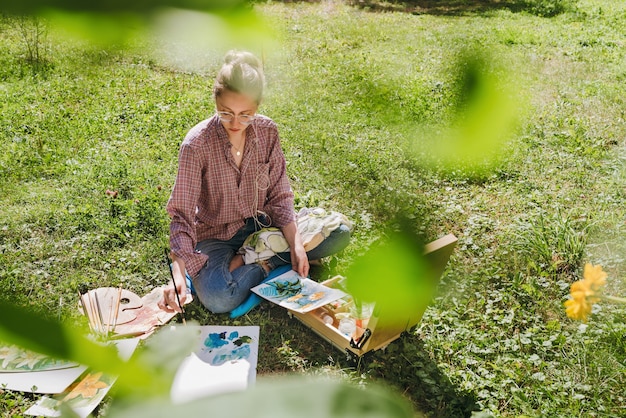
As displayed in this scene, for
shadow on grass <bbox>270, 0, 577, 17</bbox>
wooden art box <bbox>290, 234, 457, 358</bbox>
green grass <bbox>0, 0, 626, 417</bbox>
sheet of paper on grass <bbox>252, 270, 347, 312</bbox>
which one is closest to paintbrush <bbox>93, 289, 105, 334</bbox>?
green grass <bbox>0, 0, 626, 417</bbox>

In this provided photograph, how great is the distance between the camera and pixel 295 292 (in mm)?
2586

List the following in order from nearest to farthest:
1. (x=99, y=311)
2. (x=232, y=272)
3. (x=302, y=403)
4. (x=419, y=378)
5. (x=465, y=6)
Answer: (x=302, y=403)
(x=465, y=6)
(x=419, y=378)
(x=99, y=311)
(x=232, y=272)

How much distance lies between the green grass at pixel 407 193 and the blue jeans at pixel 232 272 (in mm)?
98

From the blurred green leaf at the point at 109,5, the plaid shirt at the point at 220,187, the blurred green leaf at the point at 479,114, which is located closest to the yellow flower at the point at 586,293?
the blurred green leaf at the point at 479,114

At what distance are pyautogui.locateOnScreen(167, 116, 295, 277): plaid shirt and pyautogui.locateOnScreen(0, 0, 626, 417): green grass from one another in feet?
0.88

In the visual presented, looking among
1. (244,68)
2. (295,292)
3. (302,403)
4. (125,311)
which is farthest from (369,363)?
(302,403)

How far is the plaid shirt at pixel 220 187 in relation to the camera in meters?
2.48

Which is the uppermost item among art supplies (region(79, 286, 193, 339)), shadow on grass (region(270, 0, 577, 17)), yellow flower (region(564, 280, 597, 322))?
shadow on grass (region(270, 0, 577, 17))

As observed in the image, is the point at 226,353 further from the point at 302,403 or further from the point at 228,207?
the point at 302,403

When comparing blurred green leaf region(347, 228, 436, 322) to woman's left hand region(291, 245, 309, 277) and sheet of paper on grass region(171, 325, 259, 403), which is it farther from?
woman's left hand region(291, 245, 309, 277)

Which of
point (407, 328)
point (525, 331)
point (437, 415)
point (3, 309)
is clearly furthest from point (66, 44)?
point (525, 331)

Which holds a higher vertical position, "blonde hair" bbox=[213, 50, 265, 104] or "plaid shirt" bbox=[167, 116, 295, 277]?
"blonde hair" bbox=[213, 50, 265, 104]

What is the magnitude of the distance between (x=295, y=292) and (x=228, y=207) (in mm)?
512

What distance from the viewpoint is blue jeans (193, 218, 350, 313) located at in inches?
101
